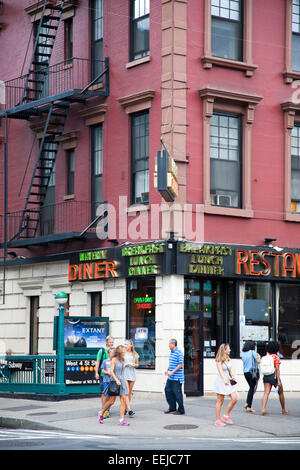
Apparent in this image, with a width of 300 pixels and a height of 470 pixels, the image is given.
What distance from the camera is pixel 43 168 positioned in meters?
26.9

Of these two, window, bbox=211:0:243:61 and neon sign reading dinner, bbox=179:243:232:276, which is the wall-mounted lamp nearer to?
neon sign reading dinner, bbox=179:243:232:276

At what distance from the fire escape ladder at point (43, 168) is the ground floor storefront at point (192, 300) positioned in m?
2.15

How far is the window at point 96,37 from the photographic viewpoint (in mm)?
26092

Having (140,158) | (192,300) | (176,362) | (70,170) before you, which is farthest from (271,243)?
(70,170)

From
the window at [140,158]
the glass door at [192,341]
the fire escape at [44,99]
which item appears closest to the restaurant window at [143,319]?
the glass door at [192,341]

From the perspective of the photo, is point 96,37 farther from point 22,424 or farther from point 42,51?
point 22,424

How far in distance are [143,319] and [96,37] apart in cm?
905

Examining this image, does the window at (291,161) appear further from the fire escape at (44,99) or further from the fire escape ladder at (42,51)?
the fire escape ladder at (42,51)

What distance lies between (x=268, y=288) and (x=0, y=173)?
10822 mm

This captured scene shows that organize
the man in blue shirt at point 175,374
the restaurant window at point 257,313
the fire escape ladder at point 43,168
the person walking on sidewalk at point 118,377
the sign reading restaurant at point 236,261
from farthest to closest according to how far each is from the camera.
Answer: the fire escape ladder at point 43,168
the restaurant window at point 257,313
the sign reading restaurant at point 236,261
the man in blue shirt at point 175,374
the person walking on sidewalk at point 118,377

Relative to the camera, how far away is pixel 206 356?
23.8m

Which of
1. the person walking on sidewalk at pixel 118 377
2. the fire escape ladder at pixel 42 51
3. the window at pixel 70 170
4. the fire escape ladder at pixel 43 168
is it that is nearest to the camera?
the person walking on sidewalk at pixel 118 377
